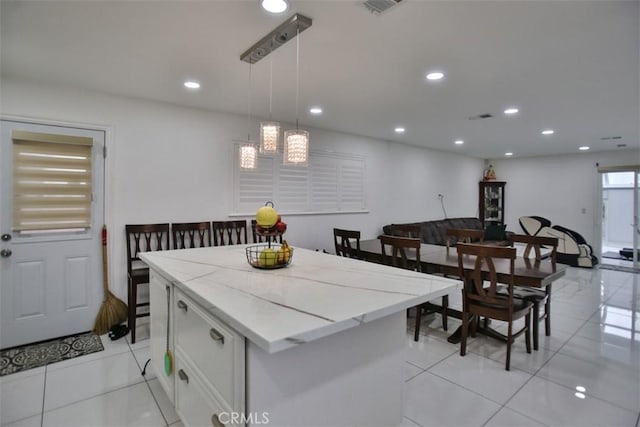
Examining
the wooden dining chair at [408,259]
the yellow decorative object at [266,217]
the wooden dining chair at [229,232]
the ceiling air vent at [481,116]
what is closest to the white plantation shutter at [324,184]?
the wooden dining chair at [229,232]

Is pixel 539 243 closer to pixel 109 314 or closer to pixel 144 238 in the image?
pixel 144 238

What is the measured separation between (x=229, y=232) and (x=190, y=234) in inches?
18.7

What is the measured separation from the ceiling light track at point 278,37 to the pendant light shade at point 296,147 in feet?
2.04

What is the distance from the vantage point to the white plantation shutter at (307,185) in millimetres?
4367

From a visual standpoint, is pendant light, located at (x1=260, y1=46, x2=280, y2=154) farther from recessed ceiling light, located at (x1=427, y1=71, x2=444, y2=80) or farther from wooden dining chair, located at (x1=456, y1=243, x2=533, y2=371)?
wooden dining chair, located at (x1=456, y1=243, x2=533, y2=371)

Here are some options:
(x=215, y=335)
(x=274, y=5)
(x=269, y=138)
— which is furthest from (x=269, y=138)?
(x=215, y=335)

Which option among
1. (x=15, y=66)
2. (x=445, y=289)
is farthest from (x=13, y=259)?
(x=445, y=289)

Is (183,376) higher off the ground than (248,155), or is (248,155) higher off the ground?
(248,155)

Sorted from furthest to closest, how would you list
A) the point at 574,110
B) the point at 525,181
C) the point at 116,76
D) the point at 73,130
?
the point at 525,181, the point at 574,110, the point at 73,130, the point at 116,76

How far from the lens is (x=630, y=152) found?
21.6 ft

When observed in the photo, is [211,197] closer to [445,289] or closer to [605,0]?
[445,289]

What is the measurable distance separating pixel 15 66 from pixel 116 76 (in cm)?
75

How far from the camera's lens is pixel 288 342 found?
1036mm

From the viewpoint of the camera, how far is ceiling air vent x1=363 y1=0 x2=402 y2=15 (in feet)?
5.83
